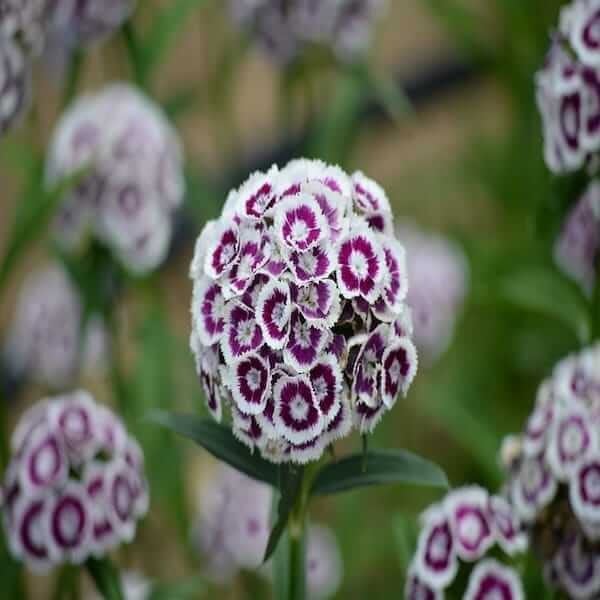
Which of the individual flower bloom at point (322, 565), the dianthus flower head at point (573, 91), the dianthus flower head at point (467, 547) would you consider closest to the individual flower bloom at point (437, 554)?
the dianthus flower head at point (467, 547)

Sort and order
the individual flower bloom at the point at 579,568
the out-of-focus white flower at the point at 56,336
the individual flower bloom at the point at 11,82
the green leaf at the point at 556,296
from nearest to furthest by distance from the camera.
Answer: the individual flower bloom at the point at 579,568
the individual flower bloom at the point at 11,82
the green leaf at the point at 556,296
the out-of-focus white flower at the point at 56,336

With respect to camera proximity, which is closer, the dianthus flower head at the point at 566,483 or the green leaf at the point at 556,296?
the dianthus flower head at the point at 566,483

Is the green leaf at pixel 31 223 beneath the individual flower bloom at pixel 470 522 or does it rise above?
above

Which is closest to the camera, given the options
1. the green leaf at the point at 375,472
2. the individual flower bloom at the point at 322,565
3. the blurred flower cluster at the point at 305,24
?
the green leaf at the point at 375,472

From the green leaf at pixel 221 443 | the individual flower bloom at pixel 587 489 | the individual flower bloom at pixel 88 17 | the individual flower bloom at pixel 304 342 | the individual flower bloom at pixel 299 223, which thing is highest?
the individual flower bloom at pixel 88 17

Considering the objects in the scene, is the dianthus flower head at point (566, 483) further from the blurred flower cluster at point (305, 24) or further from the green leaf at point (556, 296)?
the blurred flower cluster at point (305, 24)

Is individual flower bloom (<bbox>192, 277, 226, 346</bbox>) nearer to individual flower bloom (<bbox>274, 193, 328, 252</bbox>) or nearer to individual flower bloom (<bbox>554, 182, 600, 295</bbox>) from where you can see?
individual flower bloom (<bbox>274, 193, 328, 252</bbox>)
